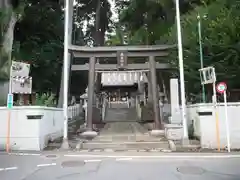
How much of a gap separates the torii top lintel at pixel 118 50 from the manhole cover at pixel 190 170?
1070 cm

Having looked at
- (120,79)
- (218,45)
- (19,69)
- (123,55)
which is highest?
(120,79)

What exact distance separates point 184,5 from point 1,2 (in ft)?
42.6

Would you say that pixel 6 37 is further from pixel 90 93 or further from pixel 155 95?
pixel 155 95

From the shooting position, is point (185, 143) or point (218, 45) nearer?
point (185, 143)

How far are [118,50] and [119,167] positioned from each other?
35.2ft

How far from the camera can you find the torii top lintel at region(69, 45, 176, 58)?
17.9 m

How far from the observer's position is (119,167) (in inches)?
324

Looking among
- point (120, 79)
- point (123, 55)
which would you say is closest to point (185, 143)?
point (123, 55)

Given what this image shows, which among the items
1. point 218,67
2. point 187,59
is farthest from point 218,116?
point 187,59

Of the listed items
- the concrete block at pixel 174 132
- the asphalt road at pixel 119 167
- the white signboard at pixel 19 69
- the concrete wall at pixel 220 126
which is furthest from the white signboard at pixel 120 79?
the asphalt road at pixel 119 167

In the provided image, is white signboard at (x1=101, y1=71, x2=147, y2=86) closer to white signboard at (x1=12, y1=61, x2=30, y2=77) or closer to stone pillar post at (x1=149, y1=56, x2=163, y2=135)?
stone pillar post at (x1=149, y1=56, x2=163, y2=135)

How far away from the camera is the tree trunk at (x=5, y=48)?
16.6 meters

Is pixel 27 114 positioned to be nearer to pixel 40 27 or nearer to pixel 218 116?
pixel 218 116

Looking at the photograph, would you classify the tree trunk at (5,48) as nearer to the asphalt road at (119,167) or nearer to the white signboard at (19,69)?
the white signboard at (19,69)
